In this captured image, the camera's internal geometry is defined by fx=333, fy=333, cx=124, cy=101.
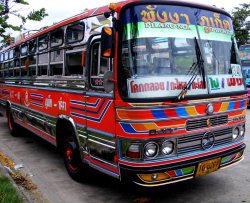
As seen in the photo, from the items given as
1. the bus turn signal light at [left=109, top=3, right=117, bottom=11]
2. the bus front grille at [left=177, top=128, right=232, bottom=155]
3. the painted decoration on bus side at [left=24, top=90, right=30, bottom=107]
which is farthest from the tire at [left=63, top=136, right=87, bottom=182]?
the painted decoration on bus side at [left=24, top=90, right=30, bottom=107]

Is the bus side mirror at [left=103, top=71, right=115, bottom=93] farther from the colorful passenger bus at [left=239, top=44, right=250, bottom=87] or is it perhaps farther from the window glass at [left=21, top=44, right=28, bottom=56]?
the colorful passenger bus at [left=239, top=44, right=250, bottom=87]

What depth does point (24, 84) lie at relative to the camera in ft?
26.8

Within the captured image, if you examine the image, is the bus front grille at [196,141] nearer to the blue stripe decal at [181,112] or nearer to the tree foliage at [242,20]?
the blue stripe decal at [181,112]

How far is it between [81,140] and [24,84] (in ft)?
12.5

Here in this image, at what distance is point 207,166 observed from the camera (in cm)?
423

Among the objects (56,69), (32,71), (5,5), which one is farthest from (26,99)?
(5,5)

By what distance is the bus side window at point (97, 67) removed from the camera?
4352mm

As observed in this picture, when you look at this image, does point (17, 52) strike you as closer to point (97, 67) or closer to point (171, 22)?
point (97, 67)

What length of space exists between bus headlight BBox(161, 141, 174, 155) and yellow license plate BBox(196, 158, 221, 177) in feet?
1.50

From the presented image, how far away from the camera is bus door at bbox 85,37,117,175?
13.6 ft

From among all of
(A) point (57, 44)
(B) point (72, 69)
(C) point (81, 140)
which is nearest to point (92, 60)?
(B) point (72, 69)

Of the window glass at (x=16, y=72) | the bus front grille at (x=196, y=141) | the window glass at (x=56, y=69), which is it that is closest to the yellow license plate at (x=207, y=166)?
the bus front grille at (x=196, y=141)

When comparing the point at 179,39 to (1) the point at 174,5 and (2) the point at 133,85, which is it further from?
(2) the point at 133,85

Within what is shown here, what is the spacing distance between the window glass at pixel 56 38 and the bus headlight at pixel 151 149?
2.83m
